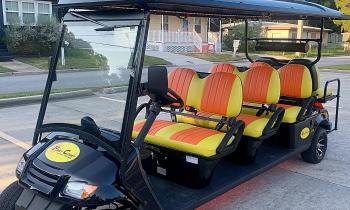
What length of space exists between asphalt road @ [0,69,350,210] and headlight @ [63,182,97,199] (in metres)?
0.47

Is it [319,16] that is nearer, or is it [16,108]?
[319,16]

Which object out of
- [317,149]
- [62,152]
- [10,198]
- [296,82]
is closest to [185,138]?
[62,152]

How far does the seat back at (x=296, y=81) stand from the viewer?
4.36 metres

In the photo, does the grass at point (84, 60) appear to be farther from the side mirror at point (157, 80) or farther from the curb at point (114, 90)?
the side mirror at point (157, 80)

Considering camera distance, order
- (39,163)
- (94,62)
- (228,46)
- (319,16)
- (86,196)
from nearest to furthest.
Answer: (86,196)
(39,163)
(94,62)
(319,16)
(228,46)

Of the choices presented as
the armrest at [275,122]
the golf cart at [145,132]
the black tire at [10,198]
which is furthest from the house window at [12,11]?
the black tire at [10,198]

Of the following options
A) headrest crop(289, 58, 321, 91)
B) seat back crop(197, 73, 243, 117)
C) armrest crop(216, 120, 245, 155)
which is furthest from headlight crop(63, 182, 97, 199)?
headrest crop(289, 58, 321, 91)

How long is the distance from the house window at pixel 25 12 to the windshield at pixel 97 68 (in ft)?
53.0

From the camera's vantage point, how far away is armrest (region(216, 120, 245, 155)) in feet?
9.95

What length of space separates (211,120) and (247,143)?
391 mm

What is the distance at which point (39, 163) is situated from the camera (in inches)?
92.3

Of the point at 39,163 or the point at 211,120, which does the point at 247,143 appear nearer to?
the point at 211,120

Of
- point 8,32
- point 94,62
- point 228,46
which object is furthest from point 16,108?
point 228,46

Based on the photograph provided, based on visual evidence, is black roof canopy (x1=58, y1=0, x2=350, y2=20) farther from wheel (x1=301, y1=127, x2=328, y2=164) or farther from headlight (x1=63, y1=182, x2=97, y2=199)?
wheel (x1=301, y1=127, x2=328, y2=164)
